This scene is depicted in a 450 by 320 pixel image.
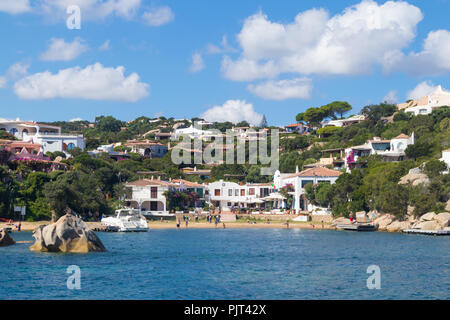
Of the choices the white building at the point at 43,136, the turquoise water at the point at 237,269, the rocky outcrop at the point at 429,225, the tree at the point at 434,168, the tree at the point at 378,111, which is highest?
the tree at the point at 378,111

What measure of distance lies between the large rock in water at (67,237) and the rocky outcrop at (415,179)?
1505 inches

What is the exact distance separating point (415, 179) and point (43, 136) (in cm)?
6241

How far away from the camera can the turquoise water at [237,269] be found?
26672 millimetres

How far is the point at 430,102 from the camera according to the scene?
118 metres

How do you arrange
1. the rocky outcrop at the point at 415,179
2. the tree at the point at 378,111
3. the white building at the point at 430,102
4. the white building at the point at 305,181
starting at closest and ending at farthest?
the rocky outcrop at the point at 415,179
the white building at the point at 305,181
the white building at the point at 430,102
the tree at the point at 378,111

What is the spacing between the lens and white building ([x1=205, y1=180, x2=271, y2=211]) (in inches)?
3469

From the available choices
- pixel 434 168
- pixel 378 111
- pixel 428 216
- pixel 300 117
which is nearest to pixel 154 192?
pixel 434 168

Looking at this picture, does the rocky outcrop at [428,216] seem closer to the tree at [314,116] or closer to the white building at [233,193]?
the white building at [233,193]

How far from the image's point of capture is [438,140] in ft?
272

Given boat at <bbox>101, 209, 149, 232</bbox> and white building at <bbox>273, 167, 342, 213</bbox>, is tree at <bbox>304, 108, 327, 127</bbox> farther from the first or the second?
boat at <bbox>101, 209, 149, 232</bbox>

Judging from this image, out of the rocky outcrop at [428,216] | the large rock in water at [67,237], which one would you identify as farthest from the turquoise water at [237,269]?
the rocky outcrop at [428,216]

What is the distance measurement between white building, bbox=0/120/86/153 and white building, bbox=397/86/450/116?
64.8 m

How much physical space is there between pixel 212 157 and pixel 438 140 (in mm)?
47052

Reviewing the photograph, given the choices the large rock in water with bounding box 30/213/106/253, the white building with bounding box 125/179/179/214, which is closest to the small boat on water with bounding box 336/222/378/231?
the white building with bounding box 125/179/179/214
